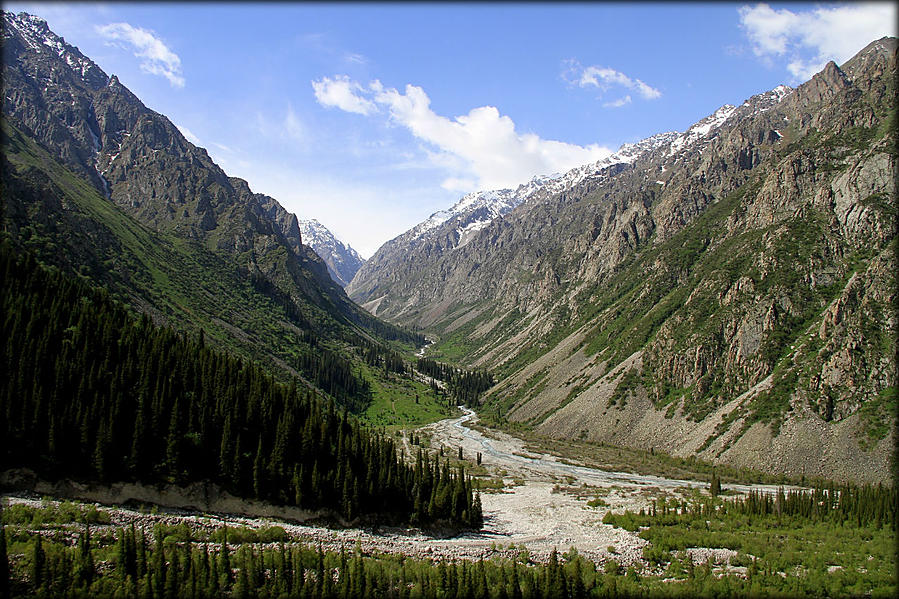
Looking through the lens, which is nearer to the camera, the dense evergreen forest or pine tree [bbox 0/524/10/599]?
pine tree [bbox 0/524/10/599]

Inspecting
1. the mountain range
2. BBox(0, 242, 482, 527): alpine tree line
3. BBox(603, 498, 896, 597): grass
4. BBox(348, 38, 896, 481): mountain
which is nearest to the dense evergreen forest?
BBox(603, 498, 896, 597): grass

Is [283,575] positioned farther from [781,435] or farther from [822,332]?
[822,332]

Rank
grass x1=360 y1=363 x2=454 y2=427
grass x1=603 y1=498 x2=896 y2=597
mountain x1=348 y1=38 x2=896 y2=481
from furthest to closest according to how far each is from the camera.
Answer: grass x1=360 y1=363 x2=454 y2=427
mountain x1=348 y1=38 x2=896 y2=481
grass x1=603 y1=498 x2=896 y2=597

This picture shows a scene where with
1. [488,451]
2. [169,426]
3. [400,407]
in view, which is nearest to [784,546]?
[169,426]

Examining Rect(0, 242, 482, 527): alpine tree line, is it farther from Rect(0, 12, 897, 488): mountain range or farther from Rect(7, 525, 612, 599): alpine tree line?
Rect(0, 12, 897, 488): mountain range

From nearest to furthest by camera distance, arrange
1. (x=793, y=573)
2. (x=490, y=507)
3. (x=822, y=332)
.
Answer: (x=793, y=573) < (x=490, y=507) < (x=822, y=332)

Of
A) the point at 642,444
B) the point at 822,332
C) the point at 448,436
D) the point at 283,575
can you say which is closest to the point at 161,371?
the point at 283,575

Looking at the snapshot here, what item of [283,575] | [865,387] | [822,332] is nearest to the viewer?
[283,575]

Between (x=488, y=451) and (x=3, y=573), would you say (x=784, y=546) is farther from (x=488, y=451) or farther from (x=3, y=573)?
(x=488, y=451)
